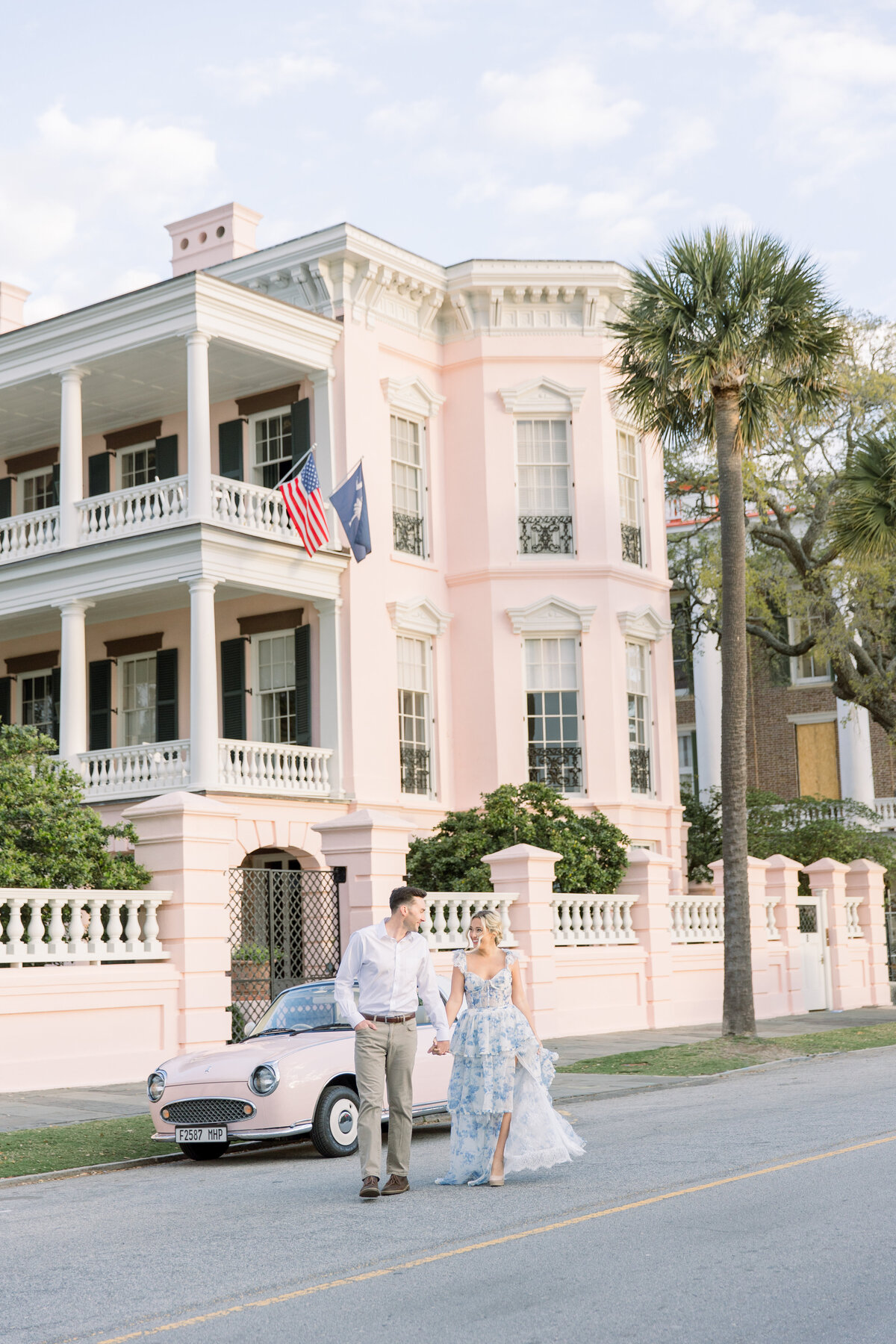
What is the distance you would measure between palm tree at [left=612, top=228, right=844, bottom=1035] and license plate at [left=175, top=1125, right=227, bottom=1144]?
9.69 meters

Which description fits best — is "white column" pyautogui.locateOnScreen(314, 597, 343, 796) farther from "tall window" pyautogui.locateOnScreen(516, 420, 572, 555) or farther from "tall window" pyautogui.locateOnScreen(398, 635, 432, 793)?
"tall window" pyautogui.locateOnScreen(516, 420, 572, 555)

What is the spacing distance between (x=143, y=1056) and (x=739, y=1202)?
8913mm

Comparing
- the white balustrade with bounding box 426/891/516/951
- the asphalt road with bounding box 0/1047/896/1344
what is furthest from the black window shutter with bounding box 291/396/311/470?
the asphalt road with bounding box 0/1047/896/1344

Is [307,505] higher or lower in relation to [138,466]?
lower

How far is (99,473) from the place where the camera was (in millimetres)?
29516

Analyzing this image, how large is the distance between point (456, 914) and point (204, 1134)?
28.5 ft

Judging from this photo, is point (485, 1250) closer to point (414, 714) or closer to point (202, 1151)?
point (202, 1151)

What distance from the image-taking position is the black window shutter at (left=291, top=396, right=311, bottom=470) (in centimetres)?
2722

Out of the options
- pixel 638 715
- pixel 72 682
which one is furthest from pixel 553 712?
pixel 72 682

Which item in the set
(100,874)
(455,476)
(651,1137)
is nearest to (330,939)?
(100,874)

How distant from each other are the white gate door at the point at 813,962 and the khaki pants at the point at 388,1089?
1843 cm

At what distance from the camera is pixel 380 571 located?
89.6 ft

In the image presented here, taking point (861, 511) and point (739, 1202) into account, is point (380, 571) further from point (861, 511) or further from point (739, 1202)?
point (739, 1202)

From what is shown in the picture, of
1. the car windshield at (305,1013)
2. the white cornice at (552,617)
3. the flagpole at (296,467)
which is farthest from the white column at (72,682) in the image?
the car windshield at (305,1013)
